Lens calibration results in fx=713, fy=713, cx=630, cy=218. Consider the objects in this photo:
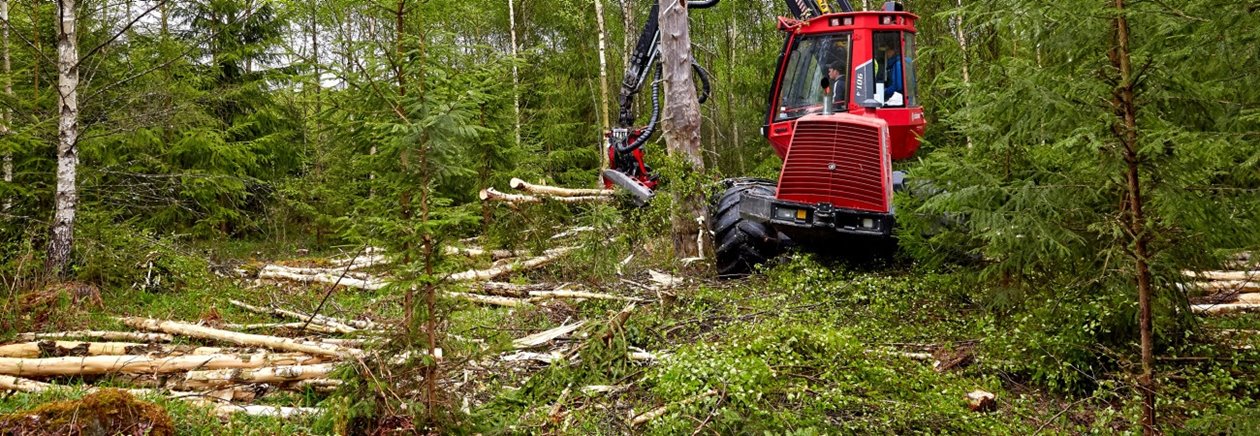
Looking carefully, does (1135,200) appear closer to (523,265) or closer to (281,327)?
(281,327)

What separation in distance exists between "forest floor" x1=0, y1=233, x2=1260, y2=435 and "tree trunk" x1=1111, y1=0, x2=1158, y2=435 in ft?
0.72

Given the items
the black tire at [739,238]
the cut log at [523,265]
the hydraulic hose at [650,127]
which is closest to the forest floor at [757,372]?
the black tire at [739,238]

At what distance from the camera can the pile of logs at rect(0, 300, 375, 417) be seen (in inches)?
175

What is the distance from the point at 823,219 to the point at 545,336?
271 centimetres

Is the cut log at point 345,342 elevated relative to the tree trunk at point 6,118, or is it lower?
lower

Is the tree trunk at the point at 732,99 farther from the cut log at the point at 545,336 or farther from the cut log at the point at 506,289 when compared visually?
the cut log at the point at 545,336

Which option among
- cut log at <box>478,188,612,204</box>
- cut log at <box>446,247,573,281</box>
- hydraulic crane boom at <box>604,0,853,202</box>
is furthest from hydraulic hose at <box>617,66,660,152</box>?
cut log at <box>446,247,573,281</box>

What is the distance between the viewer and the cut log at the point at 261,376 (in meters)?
4.56

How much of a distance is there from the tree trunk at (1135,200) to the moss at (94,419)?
15.6ft

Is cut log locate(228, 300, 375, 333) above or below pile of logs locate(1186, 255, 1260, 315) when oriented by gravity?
above

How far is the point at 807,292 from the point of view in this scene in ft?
20.6

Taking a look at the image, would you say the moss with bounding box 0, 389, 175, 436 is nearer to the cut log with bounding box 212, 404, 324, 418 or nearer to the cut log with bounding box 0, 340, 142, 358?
the cut log with bounding box 212, 404, 324, 418

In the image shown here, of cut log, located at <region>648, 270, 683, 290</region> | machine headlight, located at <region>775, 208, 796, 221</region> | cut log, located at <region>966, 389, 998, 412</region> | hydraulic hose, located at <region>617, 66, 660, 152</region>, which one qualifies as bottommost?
cut log, located at <region>966, 389, 998, 412</region>

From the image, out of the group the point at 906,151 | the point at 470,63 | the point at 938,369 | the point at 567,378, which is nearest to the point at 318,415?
the point at 567,378
